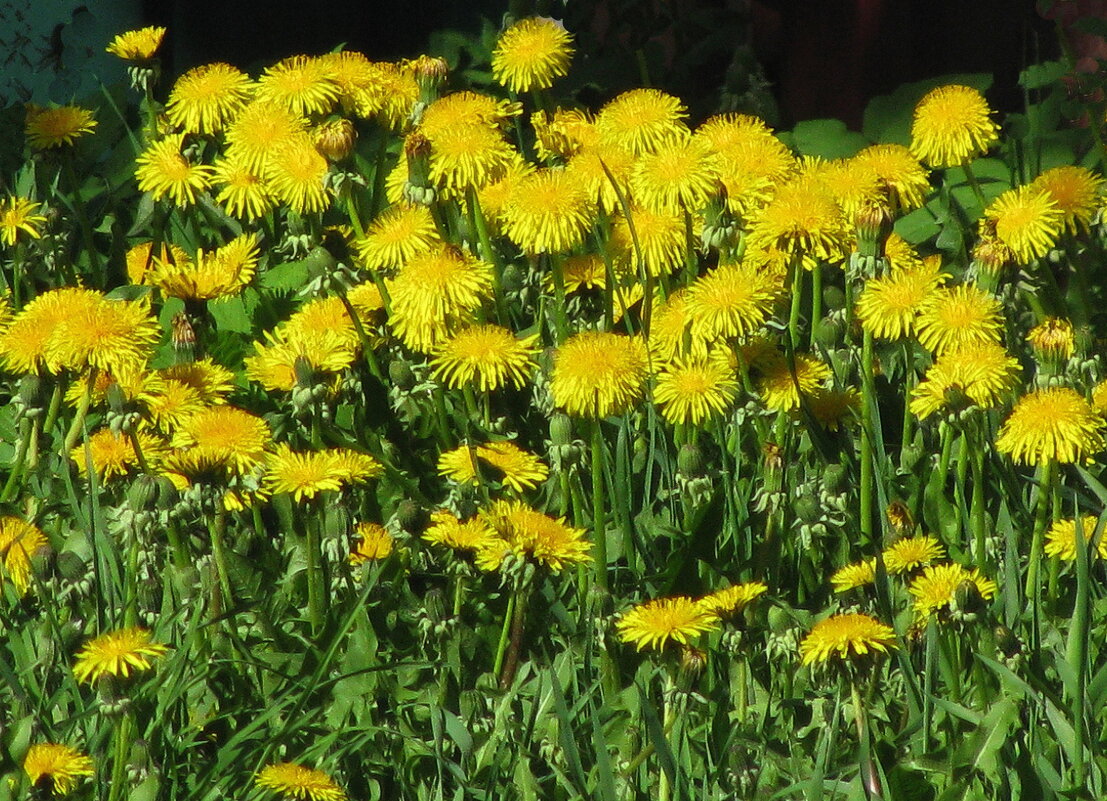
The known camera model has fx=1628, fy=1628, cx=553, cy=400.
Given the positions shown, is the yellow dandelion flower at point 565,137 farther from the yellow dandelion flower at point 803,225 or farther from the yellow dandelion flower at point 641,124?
the yellow dandelion flower at point 803,225

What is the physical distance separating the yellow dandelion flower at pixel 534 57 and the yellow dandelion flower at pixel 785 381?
0.76 m

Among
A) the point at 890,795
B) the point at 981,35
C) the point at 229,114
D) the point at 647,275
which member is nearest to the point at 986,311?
the point at 647,275

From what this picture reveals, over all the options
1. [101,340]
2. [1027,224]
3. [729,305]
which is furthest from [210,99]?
[1027,224]

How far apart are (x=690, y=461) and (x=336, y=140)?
79 centimetres

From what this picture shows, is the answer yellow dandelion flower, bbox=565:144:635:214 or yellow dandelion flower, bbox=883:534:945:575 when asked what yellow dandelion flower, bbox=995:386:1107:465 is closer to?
yellow dandelion flower, bbox=883:534:945:575

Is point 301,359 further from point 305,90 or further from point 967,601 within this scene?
point 967,601

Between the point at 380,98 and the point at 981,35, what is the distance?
244 centimetres

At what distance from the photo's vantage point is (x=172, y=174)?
3102mm

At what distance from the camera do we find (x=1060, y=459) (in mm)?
2320

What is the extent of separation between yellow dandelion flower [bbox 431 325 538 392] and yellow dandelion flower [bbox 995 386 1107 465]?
765mm

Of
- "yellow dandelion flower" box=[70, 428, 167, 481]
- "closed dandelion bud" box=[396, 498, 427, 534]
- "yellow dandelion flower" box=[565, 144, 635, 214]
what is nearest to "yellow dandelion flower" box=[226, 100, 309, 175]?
"yellow dandelion flower" box=[565, 144, 635, 214]

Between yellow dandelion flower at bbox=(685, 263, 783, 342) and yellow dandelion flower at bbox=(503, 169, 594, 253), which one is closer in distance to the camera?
yellow dandelion flower at bbox=(685, 263, 783, 342)

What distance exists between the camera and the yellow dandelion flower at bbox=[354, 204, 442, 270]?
276 centimetres

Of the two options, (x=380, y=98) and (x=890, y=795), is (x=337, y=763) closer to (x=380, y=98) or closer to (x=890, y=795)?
(x=890, y=795)
